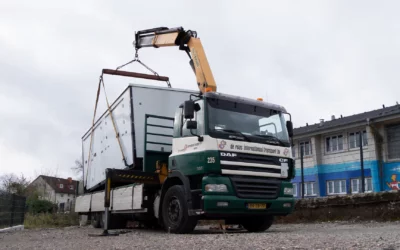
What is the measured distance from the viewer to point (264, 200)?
8852 millimetres

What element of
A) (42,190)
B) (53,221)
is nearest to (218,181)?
(53,221)

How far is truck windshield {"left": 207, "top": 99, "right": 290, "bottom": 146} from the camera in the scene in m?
8.75

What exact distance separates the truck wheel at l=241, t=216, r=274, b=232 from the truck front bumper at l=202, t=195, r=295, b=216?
0.87 m

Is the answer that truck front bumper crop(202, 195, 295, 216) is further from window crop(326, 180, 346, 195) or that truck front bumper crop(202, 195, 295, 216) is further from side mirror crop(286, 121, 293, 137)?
window crop(326, 180, 346, 195)

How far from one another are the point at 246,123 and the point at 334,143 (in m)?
20.1

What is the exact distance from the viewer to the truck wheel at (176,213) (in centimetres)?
878

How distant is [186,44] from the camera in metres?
12.2

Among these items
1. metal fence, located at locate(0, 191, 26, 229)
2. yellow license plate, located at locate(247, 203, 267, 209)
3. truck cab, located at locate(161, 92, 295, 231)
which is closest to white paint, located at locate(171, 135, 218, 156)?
truck cab, located at locate(161, 92, 295, 231)

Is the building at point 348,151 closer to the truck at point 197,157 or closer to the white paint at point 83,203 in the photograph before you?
the white paint at point 83,203

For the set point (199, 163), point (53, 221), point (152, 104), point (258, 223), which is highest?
point (152, 104)

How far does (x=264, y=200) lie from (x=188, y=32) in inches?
212

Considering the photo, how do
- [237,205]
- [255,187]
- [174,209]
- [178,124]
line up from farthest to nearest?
1. [178,124]
2. [174,209]
3. [255,187]
4. [237,205]

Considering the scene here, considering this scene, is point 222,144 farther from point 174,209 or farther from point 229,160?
point 174,209

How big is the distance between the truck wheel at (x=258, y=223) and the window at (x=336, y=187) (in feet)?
57.6
